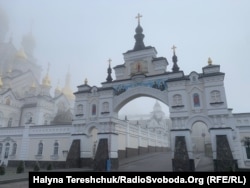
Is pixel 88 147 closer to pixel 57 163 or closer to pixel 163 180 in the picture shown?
pixel 57 163

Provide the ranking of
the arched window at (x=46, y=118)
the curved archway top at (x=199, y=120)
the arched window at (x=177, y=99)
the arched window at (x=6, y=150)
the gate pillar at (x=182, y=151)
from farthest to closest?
the arched window at (x=46, y=118)
the arched window at (x=6, y=150)
the arched window at (x=177, y=99)
the curved archway top at (x=199, y=120)
the gate pillar at (x=182, y=151)

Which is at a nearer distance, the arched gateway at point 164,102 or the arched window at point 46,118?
the arched gateway at point 164,102

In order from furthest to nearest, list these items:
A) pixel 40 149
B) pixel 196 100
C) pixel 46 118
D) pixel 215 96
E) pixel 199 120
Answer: pixel 46 118 < pixel 40 149 < pixel 196 100 < pixel 199 120 < pixel 215 96

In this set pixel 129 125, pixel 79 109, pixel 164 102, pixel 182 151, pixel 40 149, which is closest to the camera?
pixel 182 151

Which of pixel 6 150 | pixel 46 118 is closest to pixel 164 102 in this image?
pixel 6 150

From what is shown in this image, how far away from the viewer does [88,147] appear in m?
22.6

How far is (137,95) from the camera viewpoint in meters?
22.0

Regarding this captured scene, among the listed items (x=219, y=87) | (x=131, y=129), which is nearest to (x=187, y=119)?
(x=219, y=87)

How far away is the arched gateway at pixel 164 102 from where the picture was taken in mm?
17281

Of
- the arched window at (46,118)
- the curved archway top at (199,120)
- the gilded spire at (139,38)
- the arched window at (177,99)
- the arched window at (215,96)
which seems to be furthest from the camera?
the arched window at (46,118)

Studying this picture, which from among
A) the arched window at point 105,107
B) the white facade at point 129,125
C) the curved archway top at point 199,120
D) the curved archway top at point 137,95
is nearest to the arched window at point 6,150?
the white facade at point 129,125

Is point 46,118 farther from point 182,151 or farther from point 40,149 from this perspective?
point 182,151

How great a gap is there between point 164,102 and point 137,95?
10.5ft

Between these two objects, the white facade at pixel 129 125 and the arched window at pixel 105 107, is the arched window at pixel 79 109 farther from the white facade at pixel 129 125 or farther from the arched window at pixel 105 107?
the arched window at pixel 105 107
